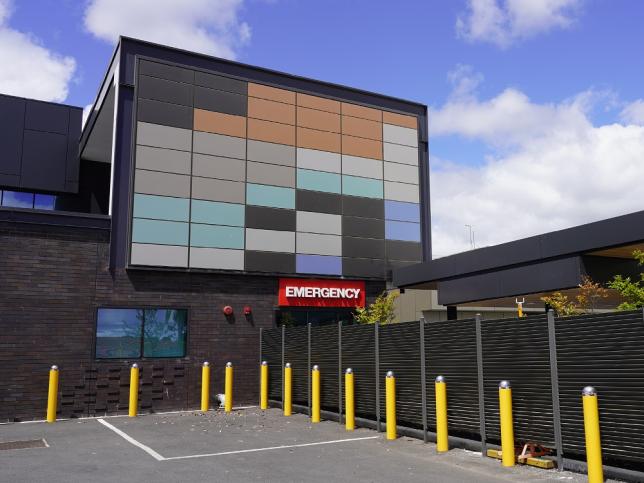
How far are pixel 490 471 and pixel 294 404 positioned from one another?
8.24m

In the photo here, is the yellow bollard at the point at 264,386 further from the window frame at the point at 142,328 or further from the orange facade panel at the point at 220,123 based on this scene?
the orange facade panel at the point at 220,123

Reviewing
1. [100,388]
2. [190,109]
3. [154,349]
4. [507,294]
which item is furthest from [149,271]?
[507,294]

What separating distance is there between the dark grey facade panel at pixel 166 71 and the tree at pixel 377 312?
880 centimetres

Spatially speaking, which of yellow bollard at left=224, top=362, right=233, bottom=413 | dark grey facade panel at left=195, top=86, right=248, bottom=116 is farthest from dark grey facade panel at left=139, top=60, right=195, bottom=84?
yellow bollard at left=224, top=362, right=233, bottom=413

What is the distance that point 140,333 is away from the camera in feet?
56.7

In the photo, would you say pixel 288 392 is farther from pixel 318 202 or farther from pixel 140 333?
pixel 318 202

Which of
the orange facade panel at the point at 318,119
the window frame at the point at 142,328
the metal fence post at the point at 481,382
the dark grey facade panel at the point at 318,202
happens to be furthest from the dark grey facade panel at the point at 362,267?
the metal fence post at the point at 481,382

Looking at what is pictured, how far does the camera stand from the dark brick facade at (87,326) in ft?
51.2

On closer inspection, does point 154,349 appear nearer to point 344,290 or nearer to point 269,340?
point 269,340

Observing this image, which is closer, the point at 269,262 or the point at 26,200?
the point at 269,262

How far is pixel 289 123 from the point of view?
20.3 meters

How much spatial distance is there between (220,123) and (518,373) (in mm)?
12640

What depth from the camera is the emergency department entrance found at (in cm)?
1944

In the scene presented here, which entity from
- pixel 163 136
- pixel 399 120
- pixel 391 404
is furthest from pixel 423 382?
pixel 399 120
